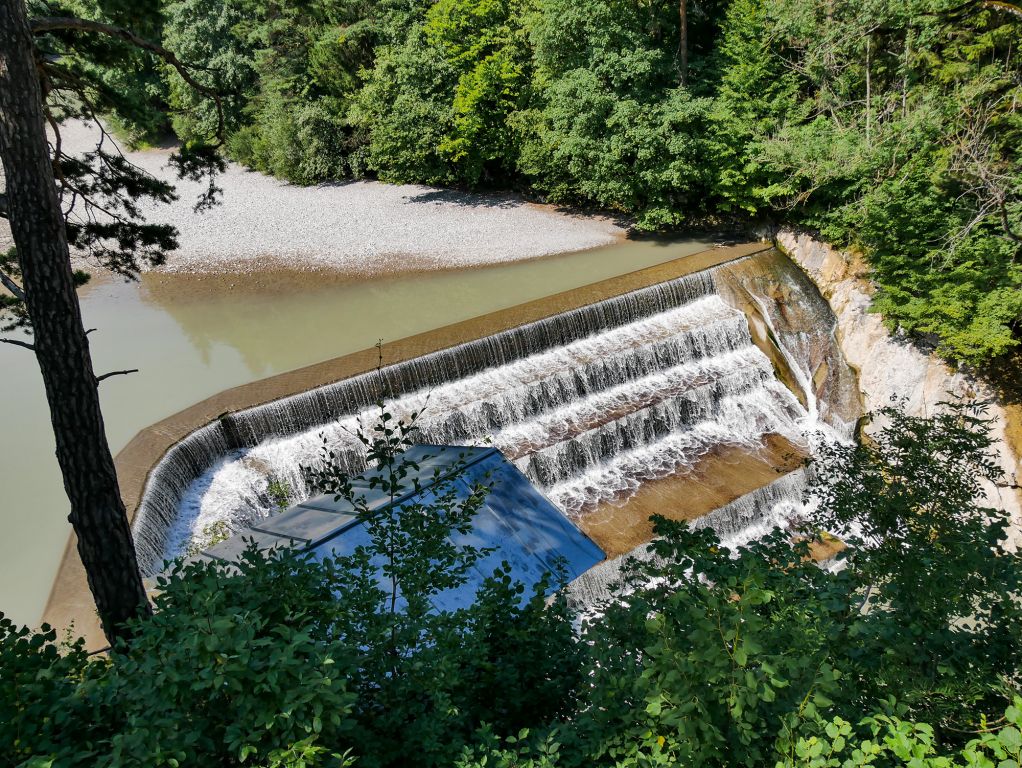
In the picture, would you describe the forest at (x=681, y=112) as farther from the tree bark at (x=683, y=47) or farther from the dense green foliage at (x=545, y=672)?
the dense green foliage at (x=545, y=672)

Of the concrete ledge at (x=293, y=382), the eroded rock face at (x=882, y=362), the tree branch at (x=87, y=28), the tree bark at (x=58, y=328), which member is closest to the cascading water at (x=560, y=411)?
the concrete ledge at (x=293, y=382)

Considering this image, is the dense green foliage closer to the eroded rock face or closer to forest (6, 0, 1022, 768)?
forest (6, 0, 1022, 768)

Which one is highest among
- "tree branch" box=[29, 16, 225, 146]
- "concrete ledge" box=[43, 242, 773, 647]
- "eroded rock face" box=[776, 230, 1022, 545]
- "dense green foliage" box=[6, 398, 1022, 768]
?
"tree branch" box=[29, 16, 225, 146]

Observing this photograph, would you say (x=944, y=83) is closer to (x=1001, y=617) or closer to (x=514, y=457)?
(x=514, y=457)

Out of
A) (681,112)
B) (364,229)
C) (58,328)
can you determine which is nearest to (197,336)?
(364,229)

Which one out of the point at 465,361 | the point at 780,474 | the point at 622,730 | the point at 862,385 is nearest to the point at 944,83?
the point at 862,385

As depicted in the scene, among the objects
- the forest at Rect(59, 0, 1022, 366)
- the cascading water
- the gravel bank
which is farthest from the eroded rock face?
the gravel bank
